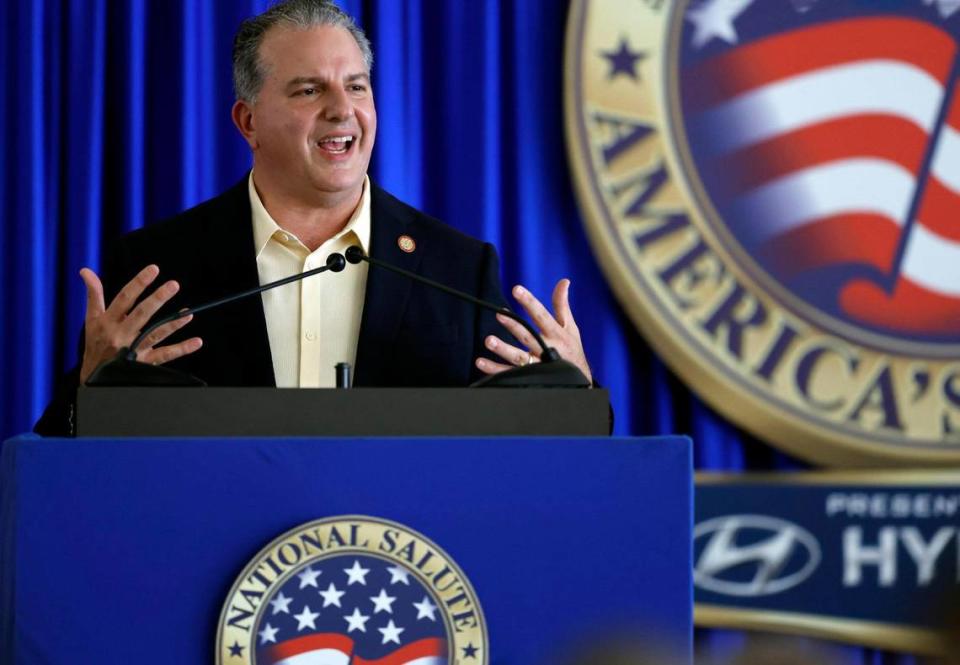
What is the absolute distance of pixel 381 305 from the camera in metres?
2.25

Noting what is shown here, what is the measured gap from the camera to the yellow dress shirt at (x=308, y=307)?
2.24m

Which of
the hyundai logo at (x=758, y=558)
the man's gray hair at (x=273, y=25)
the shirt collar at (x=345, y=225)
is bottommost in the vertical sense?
the hyundai logo at (x=758, y=558)

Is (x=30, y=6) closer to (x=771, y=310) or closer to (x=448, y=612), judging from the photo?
(x=771, y=310)

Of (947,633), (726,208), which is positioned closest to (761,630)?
(726,208)

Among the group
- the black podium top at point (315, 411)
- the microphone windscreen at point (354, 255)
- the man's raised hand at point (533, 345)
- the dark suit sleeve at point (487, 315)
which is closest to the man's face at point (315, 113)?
the dark suit sleeve at point (487, 315)

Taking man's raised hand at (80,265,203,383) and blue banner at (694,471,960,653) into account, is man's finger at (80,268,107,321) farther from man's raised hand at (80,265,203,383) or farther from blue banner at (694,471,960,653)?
blue banner at (694,471,960,653)

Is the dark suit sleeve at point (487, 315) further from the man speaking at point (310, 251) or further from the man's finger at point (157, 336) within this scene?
the man's finger at point (157, 336)

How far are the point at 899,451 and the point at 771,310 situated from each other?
437 mm

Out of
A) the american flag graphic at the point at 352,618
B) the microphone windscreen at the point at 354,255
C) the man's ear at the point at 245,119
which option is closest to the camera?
the american flag graphic at the point at 352,618

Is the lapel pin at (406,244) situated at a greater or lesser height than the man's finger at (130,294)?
greater

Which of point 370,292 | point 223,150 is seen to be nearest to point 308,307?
point 370,292

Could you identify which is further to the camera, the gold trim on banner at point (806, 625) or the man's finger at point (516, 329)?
the gold trim on banner at point (806, 625)

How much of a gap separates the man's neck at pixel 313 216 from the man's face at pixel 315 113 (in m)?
0.02

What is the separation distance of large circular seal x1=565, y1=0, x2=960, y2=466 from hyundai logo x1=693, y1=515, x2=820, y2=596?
19cm
